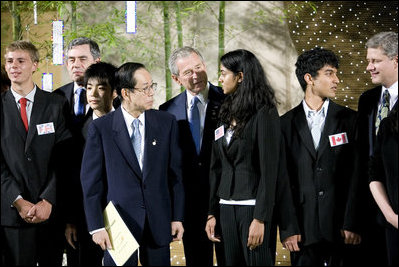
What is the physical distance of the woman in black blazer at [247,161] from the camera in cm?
306

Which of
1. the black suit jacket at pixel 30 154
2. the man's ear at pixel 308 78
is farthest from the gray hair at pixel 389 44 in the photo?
the black suit jacket at pixel 30 154

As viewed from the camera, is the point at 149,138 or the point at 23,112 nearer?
the point at 149,138

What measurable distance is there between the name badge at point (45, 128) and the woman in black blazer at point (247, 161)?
1.01 m

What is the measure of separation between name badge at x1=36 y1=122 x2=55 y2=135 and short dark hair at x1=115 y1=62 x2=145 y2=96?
539 millimetres

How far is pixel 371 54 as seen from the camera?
317 centimetres

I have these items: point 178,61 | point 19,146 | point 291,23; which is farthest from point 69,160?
point 291,23

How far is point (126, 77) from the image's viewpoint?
10.6 feet

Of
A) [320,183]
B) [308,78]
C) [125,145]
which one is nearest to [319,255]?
[320,183]

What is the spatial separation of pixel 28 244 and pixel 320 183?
1710 mm

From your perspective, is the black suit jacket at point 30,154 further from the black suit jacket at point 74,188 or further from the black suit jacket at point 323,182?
the black suit jacket at point 323,182

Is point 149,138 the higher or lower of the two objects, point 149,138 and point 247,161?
the higher

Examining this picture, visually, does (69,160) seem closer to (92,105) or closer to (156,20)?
(92,105)

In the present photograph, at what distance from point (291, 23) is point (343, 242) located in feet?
9.54

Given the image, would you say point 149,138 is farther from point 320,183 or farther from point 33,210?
point 320,183
